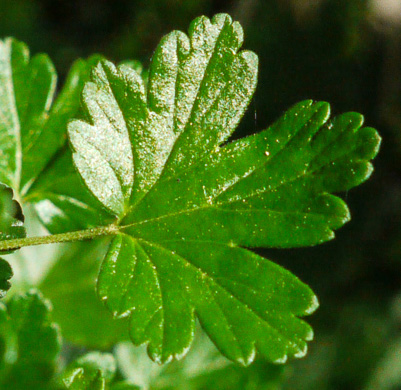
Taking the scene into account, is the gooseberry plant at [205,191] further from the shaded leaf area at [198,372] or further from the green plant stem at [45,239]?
the shaded leaf area at [198,372]

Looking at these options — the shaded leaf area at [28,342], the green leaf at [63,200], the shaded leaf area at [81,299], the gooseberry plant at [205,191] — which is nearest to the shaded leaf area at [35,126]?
the green leaf at [63,200]

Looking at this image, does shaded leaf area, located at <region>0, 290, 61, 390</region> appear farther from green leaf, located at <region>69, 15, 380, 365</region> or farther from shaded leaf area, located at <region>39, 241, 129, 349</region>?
shaded leaf area, located at <region>39, 241, 129, 349</region>

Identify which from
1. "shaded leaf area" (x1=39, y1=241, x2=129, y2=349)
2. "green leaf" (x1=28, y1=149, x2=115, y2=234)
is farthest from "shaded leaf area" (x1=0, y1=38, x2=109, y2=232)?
"shaded leaf area" (x1=39, y1=241, x2=129, y2=349)

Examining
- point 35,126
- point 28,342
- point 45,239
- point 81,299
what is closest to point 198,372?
point 81,299

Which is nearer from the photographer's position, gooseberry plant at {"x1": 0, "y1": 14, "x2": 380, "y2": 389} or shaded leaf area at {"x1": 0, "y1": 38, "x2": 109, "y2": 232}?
gooseberry plant at {"x1": 0, "y1": 14, "x2": 380, "y2": 389}

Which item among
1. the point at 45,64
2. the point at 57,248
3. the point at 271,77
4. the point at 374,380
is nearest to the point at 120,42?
the point at 271,77

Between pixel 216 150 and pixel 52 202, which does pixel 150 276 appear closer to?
pixel 216 150
